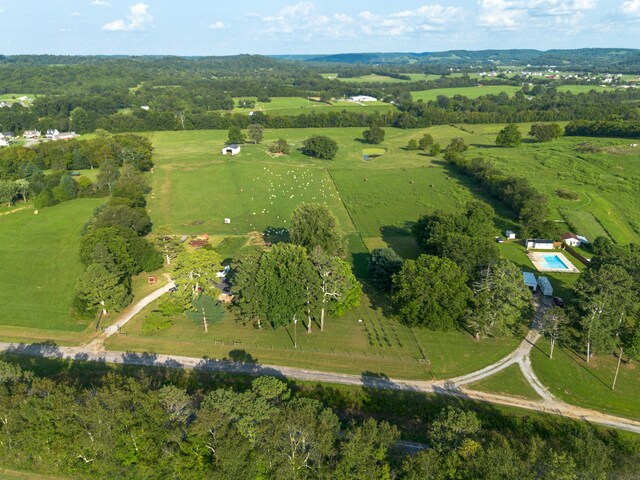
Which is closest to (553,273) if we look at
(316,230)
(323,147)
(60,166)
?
(316,230)

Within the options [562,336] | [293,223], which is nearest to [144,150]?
[293,223]

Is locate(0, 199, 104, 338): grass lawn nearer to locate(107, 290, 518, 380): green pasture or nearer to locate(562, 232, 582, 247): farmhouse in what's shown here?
locate(107, 290, 518, 380): green pasture

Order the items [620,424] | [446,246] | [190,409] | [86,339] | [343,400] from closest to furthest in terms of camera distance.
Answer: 1. [190,409]
2. [620,424]
3. [343,400]
4. [86,339]
5. [446,246]

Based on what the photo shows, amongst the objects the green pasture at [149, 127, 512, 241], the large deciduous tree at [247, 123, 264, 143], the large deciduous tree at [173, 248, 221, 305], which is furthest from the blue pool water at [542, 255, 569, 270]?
the large deciduous tree at [247, 123, 264, 143]

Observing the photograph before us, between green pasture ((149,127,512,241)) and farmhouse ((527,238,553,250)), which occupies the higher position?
green pasture ((149,127,512,241))

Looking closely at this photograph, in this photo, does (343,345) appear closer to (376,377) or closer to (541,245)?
(376,377)

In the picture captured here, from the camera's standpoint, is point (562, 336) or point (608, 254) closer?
point (562, 336)

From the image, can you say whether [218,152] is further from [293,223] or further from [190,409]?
[190,409]
